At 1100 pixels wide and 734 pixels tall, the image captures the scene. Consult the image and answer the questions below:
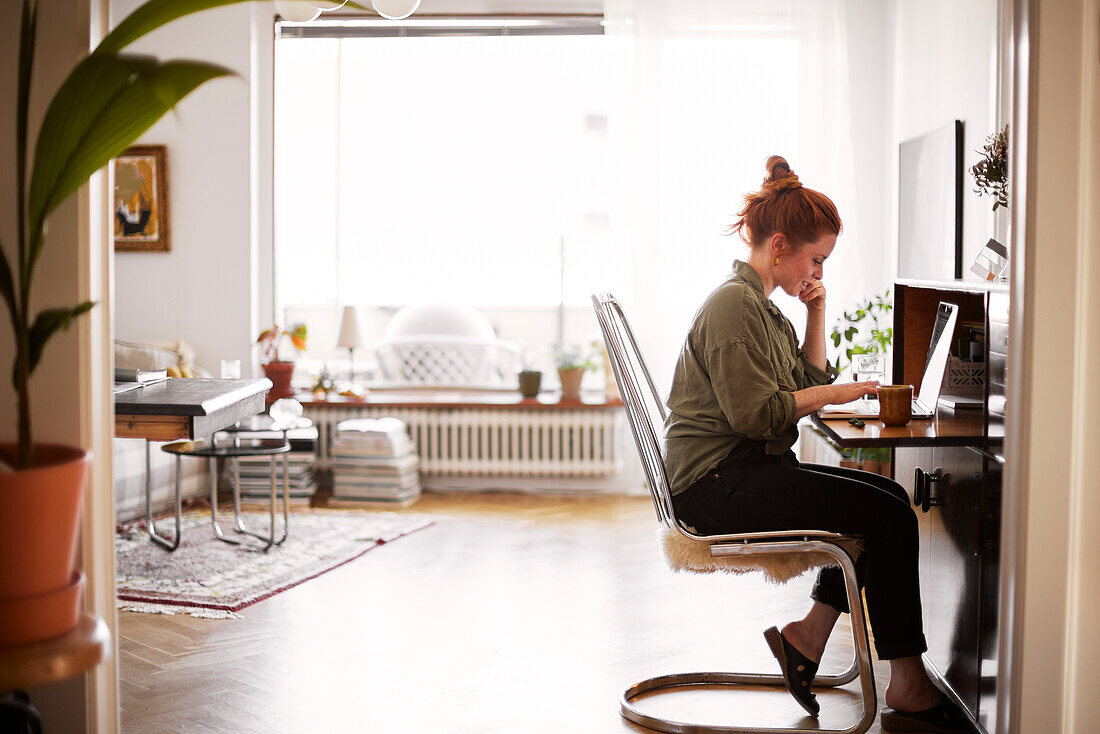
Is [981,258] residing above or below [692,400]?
above

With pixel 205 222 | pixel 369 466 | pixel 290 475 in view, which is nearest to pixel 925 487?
pixel 369 466

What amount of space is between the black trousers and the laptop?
0.38 meters

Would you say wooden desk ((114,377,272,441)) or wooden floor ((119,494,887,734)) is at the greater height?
wooden desk ((114,377,272,441))

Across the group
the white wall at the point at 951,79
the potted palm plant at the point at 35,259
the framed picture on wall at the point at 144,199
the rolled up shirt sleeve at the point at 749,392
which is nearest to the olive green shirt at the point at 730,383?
the rolled up shirt sleeve at the point at 749,392

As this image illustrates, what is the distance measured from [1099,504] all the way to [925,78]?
343cm

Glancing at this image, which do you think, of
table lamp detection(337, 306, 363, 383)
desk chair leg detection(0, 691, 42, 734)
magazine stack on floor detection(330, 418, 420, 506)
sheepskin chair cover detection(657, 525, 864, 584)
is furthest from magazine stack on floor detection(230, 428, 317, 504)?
desk chair leg detection(0, 691, 42, 734)

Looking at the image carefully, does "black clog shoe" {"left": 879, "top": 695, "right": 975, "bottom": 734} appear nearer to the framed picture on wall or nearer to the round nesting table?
the round nesting table

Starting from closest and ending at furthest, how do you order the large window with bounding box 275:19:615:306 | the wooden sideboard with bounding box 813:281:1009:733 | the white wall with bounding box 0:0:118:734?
the white wall with bounding box 0:0:118:734 → the wooden sideboard with bounding box 813:281:1009:733 → the large window with bounding box 275:19:615:306

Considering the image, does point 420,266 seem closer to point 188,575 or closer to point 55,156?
point 188,575

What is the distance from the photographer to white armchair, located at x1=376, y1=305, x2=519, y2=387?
6.43 metres

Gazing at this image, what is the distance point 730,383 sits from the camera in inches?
98.9

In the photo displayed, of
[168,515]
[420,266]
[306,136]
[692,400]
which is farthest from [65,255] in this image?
[420,266]

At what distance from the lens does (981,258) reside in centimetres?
318

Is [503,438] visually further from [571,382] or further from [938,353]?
[938,353]
